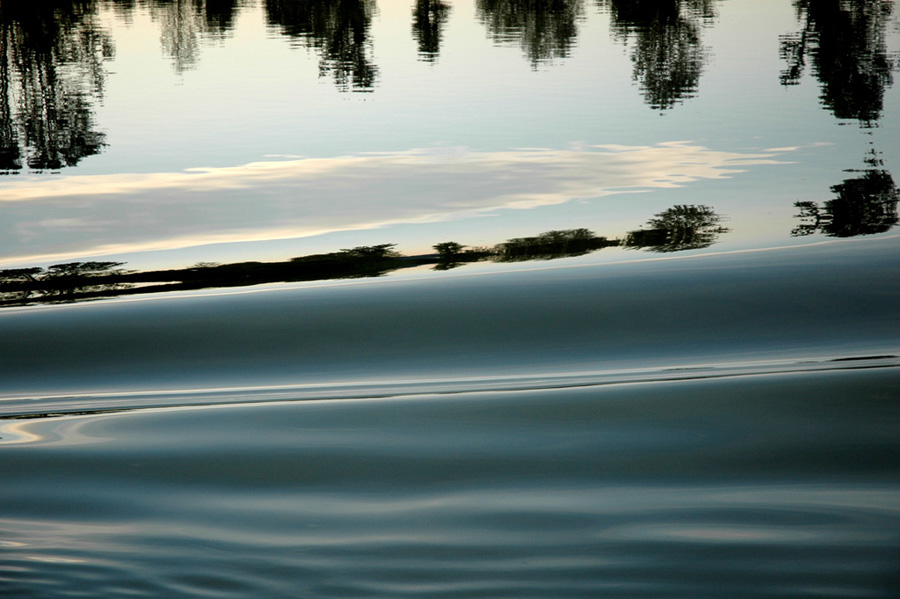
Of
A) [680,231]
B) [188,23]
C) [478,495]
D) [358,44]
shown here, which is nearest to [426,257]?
[680,231]

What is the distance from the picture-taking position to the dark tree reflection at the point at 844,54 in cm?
466

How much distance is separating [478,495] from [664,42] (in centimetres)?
454

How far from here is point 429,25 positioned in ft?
19.0

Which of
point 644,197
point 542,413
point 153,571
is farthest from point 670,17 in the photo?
point 153,571

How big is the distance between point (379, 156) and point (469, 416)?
2.07 m

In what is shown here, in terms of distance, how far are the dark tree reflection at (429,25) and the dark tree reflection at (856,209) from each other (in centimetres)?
277

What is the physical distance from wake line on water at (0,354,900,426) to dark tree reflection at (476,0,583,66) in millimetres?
3493

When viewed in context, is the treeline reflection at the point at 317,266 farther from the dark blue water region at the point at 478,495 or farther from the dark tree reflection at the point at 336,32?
the dark tree reflection at the point at 336,32

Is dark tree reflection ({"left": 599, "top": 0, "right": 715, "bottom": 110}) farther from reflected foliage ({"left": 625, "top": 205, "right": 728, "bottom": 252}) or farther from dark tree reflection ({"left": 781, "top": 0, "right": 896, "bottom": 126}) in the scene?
reflected foliage ({"left": 625, "top": 205, "right": 728, "bottom": 252})

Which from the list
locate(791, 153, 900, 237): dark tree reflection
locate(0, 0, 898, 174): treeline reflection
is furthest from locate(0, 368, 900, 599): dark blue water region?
locate(0, 0, 898, 174): treeline reflection

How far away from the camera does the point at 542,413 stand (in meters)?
2.13

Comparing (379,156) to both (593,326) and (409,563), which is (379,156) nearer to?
(593,326)

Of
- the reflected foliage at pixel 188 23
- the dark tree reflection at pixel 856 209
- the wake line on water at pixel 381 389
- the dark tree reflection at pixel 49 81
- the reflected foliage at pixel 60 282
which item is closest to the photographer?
the wake line on water at pixel 381 389

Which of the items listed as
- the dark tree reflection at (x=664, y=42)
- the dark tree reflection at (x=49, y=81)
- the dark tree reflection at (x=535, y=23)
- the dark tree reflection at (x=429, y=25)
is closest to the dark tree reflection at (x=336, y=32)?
the dark tree reflection at (x=429, y=25)
